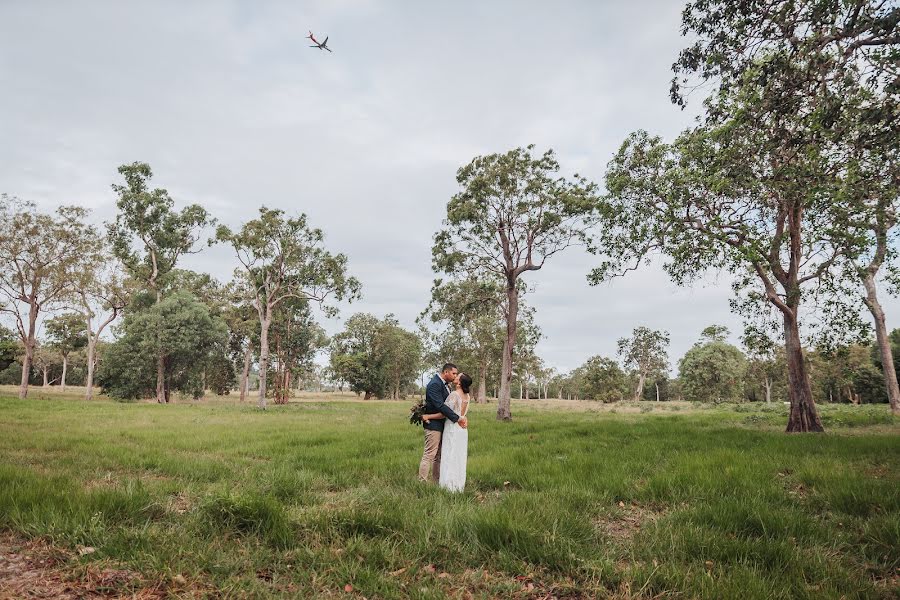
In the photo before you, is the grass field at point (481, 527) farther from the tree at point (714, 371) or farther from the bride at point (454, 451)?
the tree at point (714, 371)

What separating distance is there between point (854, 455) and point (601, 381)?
69.9 m

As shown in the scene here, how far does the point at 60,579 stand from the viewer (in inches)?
156

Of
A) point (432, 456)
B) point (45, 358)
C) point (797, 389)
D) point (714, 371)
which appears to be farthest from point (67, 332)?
point (714, 371)

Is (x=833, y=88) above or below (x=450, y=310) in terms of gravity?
above

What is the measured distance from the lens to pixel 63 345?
61625 mm

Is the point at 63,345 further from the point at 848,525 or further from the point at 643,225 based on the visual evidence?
the point at 848,525

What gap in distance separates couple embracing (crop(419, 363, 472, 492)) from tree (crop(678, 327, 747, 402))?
75.7 metres

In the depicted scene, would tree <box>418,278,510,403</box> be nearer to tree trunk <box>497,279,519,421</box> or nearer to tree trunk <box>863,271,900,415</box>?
tree trunk <box>497,279,519,421</box>

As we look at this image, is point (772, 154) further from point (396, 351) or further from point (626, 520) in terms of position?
point (396, 351)

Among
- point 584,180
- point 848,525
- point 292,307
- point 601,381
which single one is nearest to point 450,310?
point 584,180

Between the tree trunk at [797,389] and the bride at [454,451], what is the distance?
15.3m

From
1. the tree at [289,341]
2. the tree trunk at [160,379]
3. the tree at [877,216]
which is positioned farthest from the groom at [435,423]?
the tree at [289,341]

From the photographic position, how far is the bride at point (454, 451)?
→ 779cm

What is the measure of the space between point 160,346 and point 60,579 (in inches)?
1705
